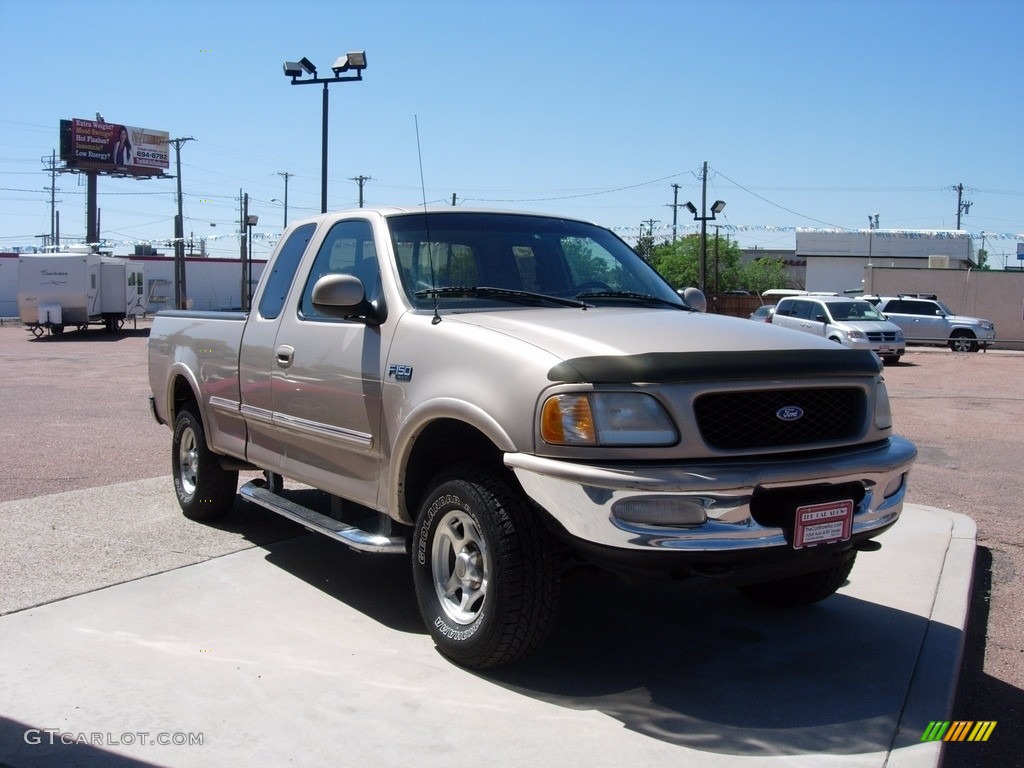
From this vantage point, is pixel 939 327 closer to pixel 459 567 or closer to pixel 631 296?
pixel 631 296

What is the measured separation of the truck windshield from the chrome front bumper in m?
1.39

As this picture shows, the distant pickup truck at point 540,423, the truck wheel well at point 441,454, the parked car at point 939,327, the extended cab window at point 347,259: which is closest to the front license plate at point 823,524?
the distant pickup truck at point 540,423

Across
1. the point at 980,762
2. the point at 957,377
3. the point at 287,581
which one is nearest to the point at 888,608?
the point at 980,762

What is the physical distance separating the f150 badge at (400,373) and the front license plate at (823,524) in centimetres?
175

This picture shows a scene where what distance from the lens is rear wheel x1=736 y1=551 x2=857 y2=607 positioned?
16.0 ft

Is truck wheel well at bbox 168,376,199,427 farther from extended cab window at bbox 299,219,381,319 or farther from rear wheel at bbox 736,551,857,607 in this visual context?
rear wheel at bbox 736,551,857,607

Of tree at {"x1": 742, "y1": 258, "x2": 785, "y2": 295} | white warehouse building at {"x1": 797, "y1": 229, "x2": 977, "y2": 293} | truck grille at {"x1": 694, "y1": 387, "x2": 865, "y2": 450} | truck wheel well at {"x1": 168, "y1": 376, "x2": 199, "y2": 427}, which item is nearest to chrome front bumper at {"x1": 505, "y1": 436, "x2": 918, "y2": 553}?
truck grille at {"x1": 694, "y1": 387, "x2": 865, "y2": 450}

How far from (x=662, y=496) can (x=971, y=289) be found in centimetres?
4535

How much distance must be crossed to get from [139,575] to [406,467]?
1926 mm

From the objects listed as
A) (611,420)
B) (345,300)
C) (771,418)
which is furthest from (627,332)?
(345,300)

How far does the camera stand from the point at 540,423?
146 inches

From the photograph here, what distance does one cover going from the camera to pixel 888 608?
16.9ft

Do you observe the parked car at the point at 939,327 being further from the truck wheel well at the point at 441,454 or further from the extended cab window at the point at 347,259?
the truck wheel well at the point at 441,454

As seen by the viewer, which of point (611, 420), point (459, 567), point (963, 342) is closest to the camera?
point (611, 420)
